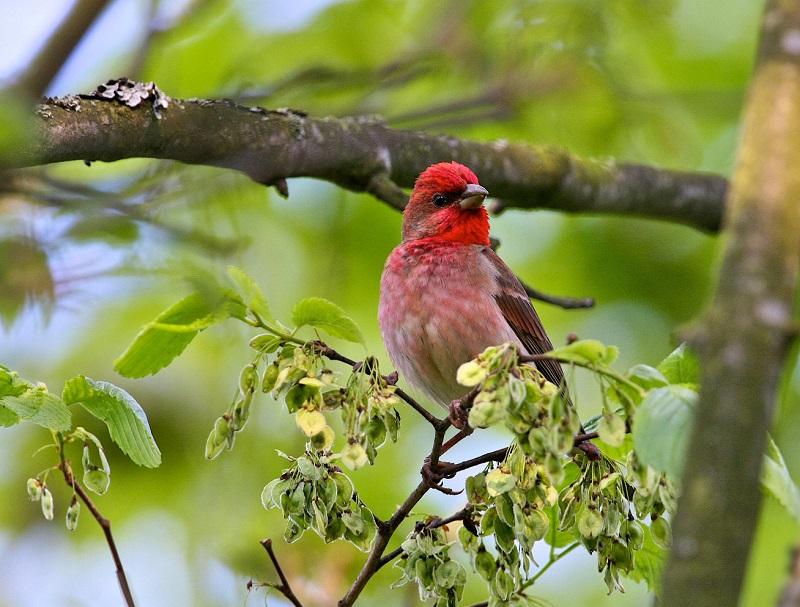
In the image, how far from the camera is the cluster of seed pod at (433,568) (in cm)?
342

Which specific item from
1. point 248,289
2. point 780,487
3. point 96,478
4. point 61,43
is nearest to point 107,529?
point 96,478

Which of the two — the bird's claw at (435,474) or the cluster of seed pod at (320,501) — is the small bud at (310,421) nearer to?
the cluster of seed pod at (320,501)

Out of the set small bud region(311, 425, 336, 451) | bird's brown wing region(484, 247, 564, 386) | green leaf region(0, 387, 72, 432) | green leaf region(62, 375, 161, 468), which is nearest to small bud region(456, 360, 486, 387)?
small bud region(311, 425, 336, 451)

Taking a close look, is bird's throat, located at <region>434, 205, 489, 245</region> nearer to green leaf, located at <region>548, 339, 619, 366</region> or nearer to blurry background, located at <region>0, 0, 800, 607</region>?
blurry background, located at <region>0, 0, 800, 607</region>

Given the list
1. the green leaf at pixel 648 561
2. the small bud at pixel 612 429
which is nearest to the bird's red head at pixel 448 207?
the green leaf at pixel 648 561

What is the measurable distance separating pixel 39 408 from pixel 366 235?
201 inches

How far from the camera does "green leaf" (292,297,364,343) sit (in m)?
3.14

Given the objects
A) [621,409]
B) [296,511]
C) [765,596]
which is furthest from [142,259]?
[765,596]

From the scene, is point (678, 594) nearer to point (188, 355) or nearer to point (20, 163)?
point (20, 163)

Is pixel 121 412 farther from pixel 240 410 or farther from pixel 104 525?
pixel 240 410

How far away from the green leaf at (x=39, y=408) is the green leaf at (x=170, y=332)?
216 mm

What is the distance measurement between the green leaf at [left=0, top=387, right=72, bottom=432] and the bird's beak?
125 inches

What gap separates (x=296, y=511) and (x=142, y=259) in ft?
3.84

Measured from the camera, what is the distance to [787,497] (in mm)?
2670
